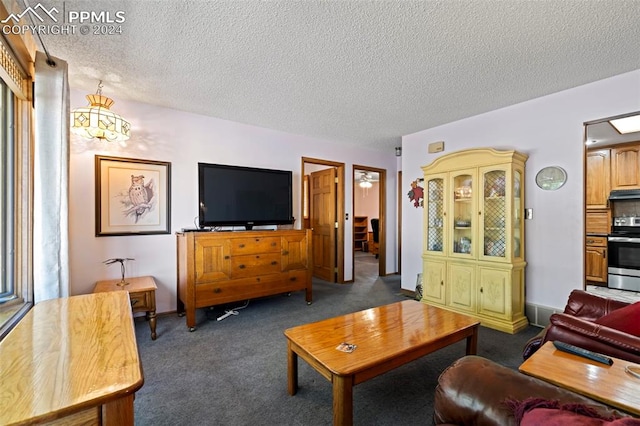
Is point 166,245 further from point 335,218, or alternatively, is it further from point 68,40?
point 335,218

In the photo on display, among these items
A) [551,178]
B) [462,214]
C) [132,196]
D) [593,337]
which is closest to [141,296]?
[132,196]

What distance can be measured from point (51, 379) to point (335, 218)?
4346mm

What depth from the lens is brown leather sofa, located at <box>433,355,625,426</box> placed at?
841 millimetres

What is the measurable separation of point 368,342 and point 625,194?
3898 mm

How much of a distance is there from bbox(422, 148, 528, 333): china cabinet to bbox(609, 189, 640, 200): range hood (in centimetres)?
148

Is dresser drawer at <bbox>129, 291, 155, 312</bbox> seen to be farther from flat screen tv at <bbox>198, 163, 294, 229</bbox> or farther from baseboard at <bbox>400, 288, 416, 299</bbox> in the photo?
baseboard at <bbox>400, 288, 416, 299</bbox>

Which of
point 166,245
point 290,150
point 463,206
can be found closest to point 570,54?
point 463,206

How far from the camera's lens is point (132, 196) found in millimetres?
3139

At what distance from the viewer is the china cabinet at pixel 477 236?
2.93 meters

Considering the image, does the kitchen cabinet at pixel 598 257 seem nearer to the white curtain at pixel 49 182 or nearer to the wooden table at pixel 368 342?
the wooden table at pixel 368 342

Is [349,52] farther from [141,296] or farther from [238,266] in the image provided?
[141,296]

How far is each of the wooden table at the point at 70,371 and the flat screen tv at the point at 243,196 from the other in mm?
2156

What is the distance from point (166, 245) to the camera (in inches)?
131

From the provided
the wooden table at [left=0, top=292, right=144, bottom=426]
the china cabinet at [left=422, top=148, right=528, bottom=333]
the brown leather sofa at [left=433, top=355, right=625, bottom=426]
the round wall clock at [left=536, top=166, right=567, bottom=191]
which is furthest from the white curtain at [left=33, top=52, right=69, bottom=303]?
the round wall clock at [left=536, top=166, right=567, bottom=191]
